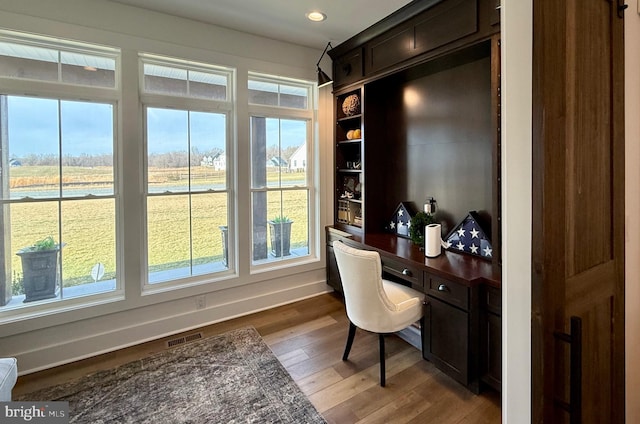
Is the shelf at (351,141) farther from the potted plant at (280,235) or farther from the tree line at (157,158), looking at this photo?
the potted plant at (280,235)

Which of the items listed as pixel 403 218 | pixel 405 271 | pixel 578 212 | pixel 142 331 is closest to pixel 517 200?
pixel 578 212

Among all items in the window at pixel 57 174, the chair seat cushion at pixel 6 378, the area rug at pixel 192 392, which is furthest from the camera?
the window at pixel 57 174

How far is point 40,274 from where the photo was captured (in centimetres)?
255

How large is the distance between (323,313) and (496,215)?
1.95 m

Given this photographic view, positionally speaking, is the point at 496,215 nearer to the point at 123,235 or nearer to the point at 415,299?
the point at 415,299

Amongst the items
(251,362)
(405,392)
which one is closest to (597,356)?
(405,392)

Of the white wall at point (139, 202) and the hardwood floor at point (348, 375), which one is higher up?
the white wall at point (139, 202)

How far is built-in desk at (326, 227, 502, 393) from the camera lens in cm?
204

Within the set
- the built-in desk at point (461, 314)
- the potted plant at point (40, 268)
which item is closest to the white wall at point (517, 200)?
the built-in desk at point (461, 314)

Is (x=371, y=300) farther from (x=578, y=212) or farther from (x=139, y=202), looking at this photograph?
(x=139, y=202)

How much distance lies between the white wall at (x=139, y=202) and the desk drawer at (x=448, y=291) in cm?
169

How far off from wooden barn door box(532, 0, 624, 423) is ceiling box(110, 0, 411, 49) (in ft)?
6.51

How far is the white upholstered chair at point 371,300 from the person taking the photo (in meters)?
2.12

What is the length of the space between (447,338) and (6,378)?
2510 millimetres
